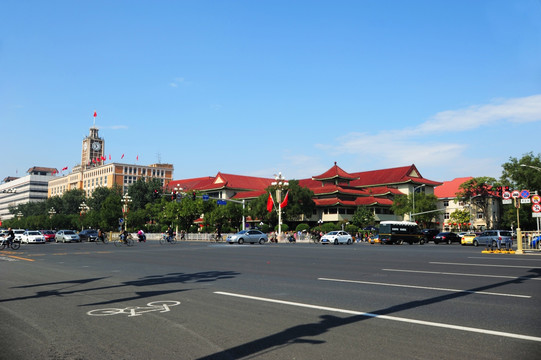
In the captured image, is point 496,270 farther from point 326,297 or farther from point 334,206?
point 334,206

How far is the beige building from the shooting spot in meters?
157

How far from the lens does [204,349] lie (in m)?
5.59

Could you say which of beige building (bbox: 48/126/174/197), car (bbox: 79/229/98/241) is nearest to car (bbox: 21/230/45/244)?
car (bbox: 79/229/98/241)

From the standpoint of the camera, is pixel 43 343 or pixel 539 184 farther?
pixel 539 184

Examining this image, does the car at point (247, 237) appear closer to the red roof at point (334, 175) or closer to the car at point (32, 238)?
the car at point (32, 238)

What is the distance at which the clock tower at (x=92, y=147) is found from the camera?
7638 inches

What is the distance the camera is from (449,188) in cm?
10350

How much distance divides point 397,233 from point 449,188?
196ft

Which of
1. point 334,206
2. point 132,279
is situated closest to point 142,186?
point 334,206

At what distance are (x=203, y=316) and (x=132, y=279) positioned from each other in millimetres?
6566

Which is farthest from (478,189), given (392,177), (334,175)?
(334,175)

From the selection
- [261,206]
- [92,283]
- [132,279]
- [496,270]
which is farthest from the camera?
[261,206]

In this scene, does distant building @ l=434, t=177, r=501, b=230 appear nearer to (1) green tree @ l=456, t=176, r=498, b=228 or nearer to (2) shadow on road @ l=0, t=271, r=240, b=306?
(1) green tree @ l=456, t=176, r=498, b=228

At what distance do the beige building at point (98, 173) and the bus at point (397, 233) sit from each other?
99918 mm
